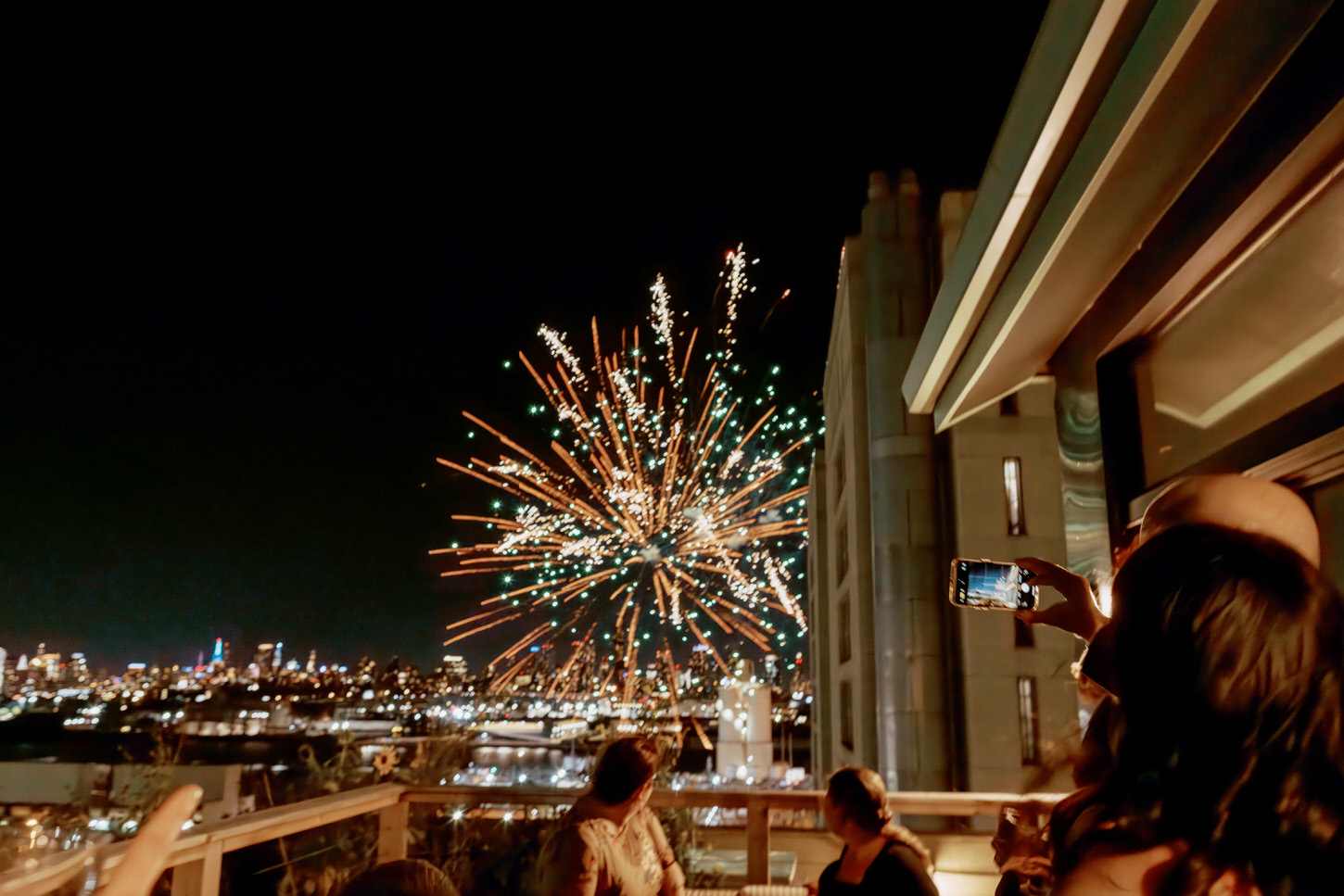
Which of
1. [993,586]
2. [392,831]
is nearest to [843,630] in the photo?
[392,831]

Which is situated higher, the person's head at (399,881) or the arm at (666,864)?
the person's head at (399,881)

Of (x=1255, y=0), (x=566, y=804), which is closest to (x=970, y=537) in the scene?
(x=566, y=804)

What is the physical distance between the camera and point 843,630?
17.0 m

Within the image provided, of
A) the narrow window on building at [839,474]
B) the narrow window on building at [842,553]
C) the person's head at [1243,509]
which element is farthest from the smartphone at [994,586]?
the narrow window on building at [839,474]

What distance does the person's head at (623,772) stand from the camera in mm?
3100

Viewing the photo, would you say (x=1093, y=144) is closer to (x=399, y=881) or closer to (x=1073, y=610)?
(x=1073, y=610)

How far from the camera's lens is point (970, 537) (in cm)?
1046

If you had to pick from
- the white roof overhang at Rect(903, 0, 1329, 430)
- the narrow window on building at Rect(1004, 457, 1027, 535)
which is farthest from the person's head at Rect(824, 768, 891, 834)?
the narrow window on building at Rect(1004, 457, 1027, 535)

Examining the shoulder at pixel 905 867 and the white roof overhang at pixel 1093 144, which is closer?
the white roof overhang at pixel 1093 144

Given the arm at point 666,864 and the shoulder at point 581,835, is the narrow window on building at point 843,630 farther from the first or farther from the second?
the shoulder at point 581,835

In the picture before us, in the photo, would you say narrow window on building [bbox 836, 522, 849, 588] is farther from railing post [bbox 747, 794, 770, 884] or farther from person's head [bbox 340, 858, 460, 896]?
person's head [bbox 340, 858, 460, 896]

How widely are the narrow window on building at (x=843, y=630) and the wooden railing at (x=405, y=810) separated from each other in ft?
37.2

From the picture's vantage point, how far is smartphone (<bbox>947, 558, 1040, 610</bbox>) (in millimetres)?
2295

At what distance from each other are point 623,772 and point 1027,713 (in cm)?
845
